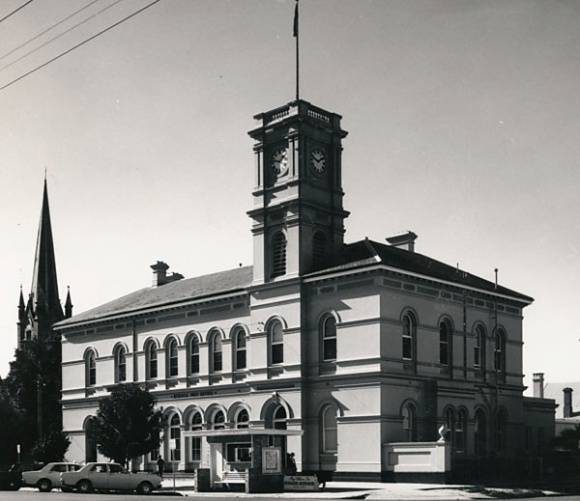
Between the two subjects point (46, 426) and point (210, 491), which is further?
point (46, 426)

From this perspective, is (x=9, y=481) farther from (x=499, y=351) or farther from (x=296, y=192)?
(x=499, y=351)

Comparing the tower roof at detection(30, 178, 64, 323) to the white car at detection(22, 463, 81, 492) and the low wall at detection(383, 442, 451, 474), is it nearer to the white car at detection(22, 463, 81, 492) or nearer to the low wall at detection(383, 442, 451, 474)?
the white car at detection(22, 463, 81, 492)

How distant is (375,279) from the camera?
40.1 metres

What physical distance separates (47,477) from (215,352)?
11.1 m

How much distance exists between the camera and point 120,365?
5319 cm

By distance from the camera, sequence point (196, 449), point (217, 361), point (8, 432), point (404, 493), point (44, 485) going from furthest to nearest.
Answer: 1. point (8, 432)
2. point (196, 449)
3. point (217, 361)
4. point (44, 485)
5. point (404, 493)

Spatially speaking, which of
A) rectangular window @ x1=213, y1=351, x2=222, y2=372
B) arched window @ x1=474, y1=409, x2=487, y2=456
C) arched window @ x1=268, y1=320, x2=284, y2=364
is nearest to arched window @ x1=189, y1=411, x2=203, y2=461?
rectangular window @ x1=213, y1=351, x2=222, y2=372

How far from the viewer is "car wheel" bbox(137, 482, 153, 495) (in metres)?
36.7

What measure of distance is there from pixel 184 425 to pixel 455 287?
15.9m

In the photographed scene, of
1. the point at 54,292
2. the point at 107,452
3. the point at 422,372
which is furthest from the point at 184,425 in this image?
the point at 54,292

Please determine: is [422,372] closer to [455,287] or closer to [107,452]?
[455,287]

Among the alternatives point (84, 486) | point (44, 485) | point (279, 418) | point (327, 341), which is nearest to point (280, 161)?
point (327, 341)

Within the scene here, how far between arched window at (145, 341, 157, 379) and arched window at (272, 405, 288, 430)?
33.4 feet

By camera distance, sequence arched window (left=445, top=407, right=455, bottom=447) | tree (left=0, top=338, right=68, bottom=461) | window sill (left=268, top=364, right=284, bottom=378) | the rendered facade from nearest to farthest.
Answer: the rendered facade → arched window (left=445, top=407, right=455, bottom=447) → window sill (left=268, top=364, right=284, bottom=378) → tree (left=0, top=338, right=68, bottom=461)
